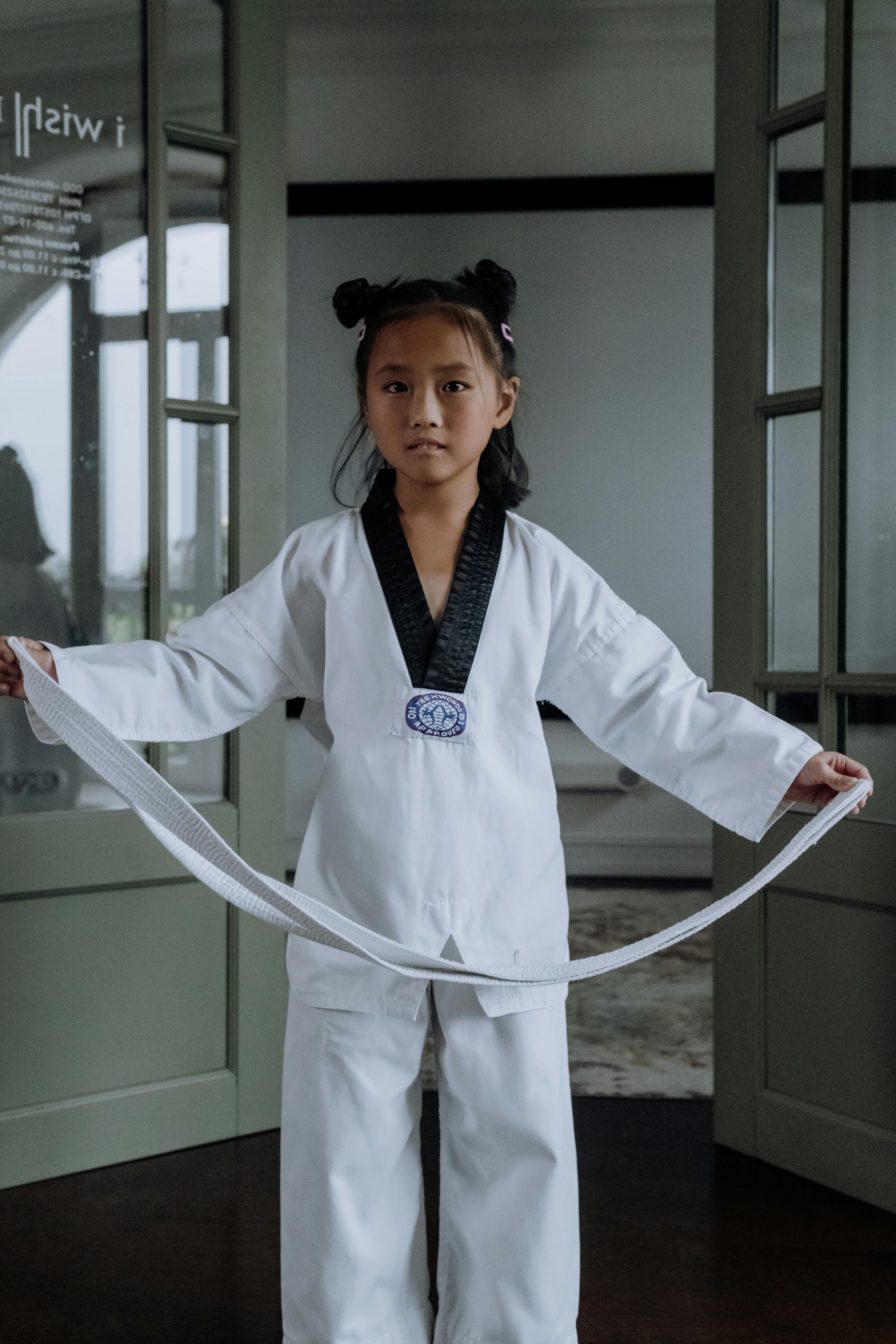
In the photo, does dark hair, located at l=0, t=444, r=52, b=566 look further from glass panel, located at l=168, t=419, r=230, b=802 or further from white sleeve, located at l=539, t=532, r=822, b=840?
white sleeve, located at l=539, t=532, r=822, b=840

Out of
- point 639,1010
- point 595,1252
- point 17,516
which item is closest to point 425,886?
point 595,1252

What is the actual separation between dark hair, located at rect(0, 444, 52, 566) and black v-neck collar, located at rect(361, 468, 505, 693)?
84 centimetres

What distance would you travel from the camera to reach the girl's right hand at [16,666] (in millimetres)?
1206

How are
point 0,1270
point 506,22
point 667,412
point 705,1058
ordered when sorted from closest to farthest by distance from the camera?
point 0,1270 → point 705,1058 → point 506,22 → point 667,412

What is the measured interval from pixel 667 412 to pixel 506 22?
1.49 metres

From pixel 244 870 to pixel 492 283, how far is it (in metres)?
0.71

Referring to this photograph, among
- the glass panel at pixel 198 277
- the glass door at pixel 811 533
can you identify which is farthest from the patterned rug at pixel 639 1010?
the glass panel at pixel 198 277

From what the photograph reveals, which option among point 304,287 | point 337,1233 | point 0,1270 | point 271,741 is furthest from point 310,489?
point 337,1233

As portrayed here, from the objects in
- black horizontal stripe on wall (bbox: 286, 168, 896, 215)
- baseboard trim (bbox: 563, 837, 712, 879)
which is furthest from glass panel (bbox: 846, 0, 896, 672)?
baseboard trim (bbox: 563, 837, 712, 879)

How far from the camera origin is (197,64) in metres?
2.03

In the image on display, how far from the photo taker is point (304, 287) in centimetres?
442

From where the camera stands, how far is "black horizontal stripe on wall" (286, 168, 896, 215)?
14.0ft

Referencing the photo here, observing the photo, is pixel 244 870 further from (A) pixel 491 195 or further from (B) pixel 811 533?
(A) pixel 491 195

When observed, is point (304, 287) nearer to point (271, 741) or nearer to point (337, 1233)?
point (271, 741)
